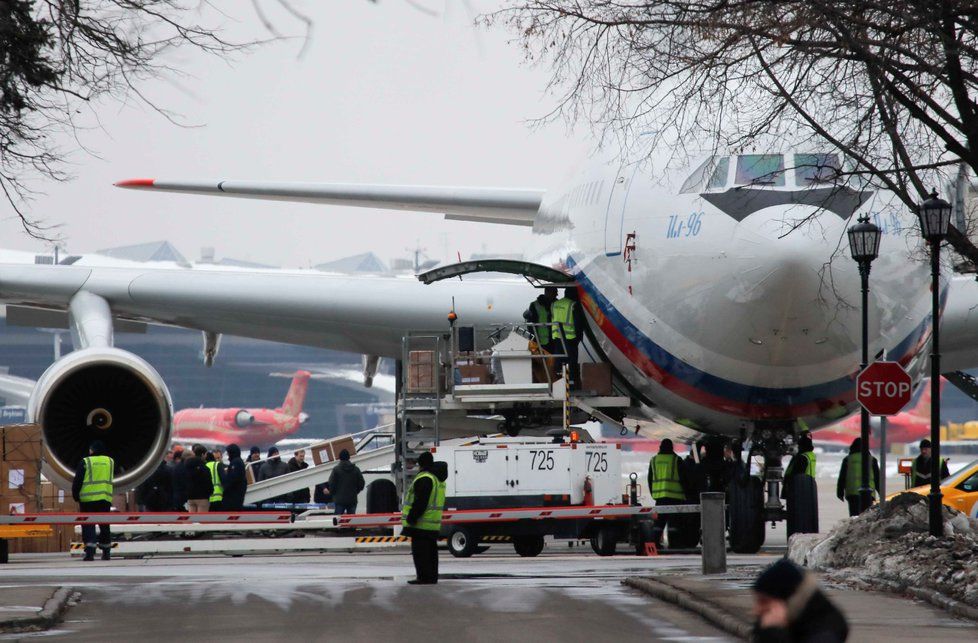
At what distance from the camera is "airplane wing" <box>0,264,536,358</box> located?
62.7 ft

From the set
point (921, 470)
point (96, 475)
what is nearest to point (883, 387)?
point (921, 470)

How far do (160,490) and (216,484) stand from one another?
2.31m

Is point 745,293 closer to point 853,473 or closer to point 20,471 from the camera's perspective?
point 853,473

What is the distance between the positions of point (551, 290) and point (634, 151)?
7.19 ft

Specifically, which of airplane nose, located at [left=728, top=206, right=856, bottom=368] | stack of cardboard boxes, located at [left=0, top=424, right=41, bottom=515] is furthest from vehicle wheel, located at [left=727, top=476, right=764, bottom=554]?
stack of cardboard boxes, located at [left=0, top=424, right=41, bottom=515]

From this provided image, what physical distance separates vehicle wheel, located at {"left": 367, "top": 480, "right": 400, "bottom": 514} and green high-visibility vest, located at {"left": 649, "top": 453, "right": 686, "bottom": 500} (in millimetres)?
4409

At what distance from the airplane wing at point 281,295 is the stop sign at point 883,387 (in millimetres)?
5824

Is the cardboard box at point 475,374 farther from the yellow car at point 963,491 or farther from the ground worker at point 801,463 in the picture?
the yellow car at point 963,491

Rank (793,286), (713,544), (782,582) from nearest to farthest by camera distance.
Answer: (782,582), (713,544), (793,286)

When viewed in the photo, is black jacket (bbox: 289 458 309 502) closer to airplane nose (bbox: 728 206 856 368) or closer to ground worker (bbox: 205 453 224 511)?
ground worker (bbox: 205 453 224 511)

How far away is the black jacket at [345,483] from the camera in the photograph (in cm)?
2331

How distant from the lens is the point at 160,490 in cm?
2498

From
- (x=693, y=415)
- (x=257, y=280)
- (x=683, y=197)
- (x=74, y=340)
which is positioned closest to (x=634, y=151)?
(x=683, y=197)

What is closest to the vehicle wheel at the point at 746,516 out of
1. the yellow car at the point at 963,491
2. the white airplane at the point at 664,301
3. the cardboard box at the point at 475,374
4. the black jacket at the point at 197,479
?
the white airplane at the point at 664,301
